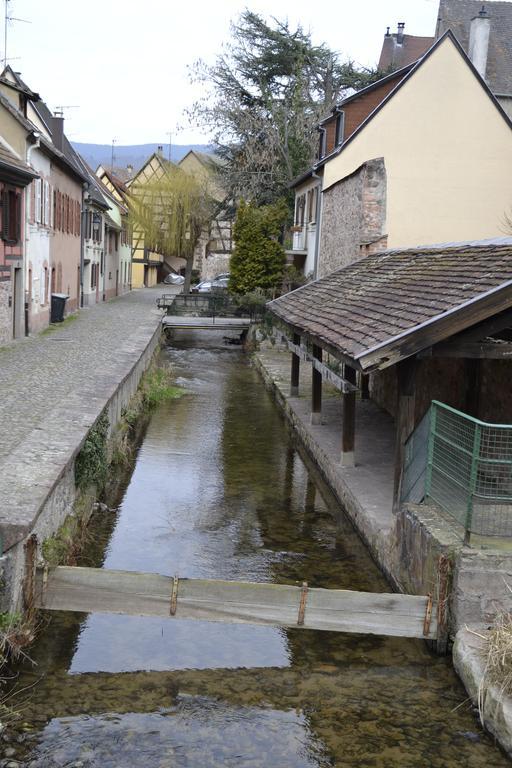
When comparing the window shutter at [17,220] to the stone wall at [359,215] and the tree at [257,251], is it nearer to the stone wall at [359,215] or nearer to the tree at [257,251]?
the stone wall at [359,215]

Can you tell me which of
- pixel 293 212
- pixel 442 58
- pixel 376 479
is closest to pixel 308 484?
pixel 376 479

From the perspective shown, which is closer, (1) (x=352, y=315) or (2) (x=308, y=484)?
(1) (x=352, y=315)

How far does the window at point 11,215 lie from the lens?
70.5 feet

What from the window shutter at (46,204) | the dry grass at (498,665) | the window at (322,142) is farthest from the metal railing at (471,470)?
the window shutter at (46,204)

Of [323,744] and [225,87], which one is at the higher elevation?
[225,87]

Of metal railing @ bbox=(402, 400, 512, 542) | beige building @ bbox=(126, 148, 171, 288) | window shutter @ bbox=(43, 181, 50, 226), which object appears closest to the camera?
metal railing @ bbox=(402, 400, 512, 542)

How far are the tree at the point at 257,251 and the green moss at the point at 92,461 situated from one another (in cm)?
2098

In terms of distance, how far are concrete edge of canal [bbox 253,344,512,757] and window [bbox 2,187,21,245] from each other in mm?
15565

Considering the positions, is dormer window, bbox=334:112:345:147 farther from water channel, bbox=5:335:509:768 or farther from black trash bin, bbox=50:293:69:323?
water channel, bbox=5:335:509:768

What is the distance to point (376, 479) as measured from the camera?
1155 cm

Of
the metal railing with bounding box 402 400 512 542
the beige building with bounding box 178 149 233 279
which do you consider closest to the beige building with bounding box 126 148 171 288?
the beige building with bounding box 178 149 233 279

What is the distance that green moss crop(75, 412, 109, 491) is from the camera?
10.3 m

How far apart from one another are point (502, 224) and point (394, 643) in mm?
15179

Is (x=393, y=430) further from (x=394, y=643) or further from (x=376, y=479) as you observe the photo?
(x=394, y=643)
